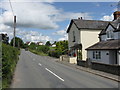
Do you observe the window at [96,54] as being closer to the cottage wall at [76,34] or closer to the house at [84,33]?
the house at [84,33]

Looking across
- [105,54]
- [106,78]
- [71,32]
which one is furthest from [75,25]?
[106,78]

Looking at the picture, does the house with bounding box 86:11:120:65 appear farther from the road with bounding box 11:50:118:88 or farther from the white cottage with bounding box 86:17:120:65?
the road with bounding box 11:50:118:88

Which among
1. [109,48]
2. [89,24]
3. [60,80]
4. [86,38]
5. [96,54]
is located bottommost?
[60,80]

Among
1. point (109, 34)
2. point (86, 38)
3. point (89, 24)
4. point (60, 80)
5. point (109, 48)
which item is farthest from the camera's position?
point (89, 24)

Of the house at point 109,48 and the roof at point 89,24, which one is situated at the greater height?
the roof at point 89,24

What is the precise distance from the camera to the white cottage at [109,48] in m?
21.1

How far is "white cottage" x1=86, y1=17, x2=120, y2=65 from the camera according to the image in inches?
832

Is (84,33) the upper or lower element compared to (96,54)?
upper

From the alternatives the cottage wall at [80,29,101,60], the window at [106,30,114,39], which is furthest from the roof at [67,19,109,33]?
the window at [106,30,114,39]

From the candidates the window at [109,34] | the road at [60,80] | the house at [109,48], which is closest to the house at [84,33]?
the house at [109,48]

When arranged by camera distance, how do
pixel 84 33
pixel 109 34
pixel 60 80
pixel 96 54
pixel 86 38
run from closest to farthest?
pixel 60 80 < pixel 96 54 < pixel 109 34 < pixel 84 33 < pixel 86 38

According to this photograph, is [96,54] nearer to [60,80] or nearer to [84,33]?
[84,33]

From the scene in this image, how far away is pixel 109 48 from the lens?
2094 cm

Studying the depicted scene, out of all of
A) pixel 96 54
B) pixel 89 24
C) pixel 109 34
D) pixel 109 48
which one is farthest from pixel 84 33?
pixel 109 48
